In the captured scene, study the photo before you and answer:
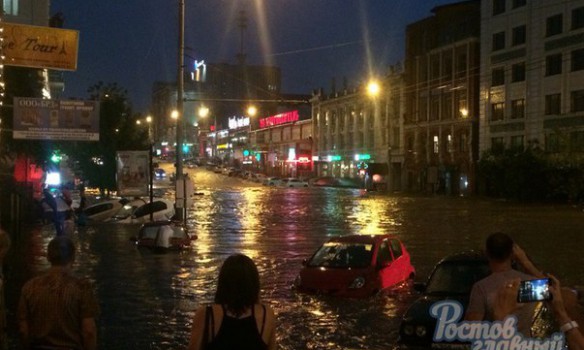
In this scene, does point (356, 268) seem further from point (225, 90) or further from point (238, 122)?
point (225, 90)

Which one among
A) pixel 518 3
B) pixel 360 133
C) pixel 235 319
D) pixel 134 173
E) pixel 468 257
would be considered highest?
pixel 518 3

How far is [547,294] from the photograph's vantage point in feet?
14.4

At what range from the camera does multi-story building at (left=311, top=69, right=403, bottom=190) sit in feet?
281

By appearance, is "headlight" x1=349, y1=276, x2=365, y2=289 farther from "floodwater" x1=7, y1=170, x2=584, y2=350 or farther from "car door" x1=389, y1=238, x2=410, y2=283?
"car door" x1=389, y1=238, x2=410, y2=283

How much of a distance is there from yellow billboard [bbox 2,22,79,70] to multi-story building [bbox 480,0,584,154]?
4811 cm

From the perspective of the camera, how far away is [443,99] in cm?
7631

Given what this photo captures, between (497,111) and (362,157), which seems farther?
(362,157)

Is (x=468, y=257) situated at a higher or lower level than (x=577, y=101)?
lower

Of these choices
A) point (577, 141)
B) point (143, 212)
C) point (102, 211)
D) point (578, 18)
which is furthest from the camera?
point (578, 18)

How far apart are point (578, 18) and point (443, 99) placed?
2033 cm

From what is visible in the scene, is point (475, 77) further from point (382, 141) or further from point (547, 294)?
point (547, 294)

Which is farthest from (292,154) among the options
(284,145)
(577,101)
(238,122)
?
(577,101)

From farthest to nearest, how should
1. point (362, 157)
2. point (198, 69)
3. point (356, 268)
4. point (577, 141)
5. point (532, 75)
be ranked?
point (362, 157) → point (532, 75) → point (577, 141) → point (198, 69) → point (356, 268)

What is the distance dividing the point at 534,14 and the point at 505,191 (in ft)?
50.2
